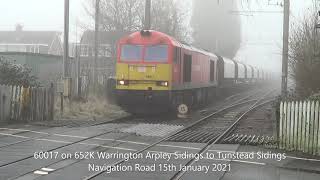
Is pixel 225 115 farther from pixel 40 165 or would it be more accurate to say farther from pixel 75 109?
pixel 40 165

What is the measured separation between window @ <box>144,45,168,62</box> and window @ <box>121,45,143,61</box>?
29 cm

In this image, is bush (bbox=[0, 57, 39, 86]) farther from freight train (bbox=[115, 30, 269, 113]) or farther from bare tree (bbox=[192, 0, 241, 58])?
bare tree (bbox=[192, 0, 241, 58])

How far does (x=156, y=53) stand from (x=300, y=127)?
9.28 meters

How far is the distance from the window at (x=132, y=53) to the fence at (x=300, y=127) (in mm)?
8956

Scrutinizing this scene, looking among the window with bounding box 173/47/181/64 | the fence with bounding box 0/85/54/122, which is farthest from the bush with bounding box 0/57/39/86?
the window with bounding box 173/47/181/64

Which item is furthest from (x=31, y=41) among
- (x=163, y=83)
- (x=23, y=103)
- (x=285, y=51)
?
(x=23, y=103)

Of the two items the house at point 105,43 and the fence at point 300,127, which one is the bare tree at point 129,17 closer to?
the house at point 105,43

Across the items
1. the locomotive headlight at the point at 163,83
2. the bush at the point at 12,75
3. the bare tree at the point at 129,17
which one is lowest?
the locomotive headlight at the point at 163,83

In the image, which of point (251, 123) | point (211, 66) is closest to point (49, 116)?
point (251, 123)

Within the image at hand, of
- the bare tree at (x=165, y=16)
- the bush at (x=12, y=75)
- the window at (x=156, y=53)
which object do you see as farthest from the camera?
the bare tree at (x=165, y=16)

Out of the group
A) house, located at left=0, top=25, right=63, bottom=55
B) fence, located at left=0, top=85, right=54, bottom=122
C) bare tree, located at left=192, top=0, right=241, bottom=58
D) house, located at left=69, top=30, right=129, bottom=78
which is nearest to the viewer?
fence, located at left=0, top=85, right=54, bottom=122

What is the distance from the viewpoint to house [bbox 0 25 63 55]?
82562 millimetres

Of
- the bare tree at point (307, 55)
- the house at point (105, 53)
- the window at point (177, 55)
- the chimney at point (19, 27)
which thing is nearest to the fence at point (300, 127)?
the bare tree at point (307, 55)

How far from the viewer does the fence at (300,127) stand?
11.7m
